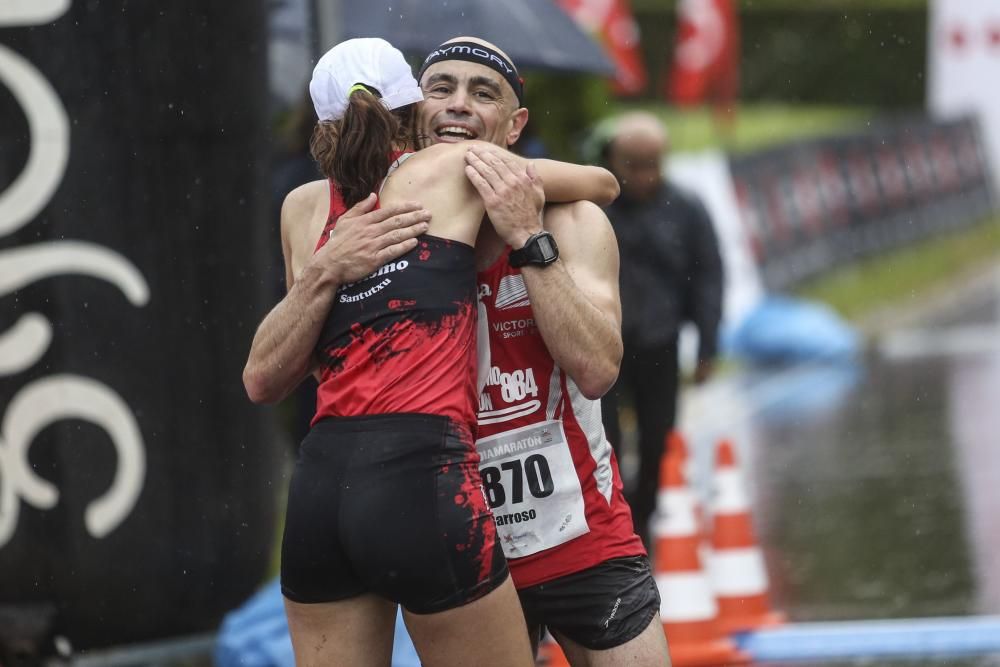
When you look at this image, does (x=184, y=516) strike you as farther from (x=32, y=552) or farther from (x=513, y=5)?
(x=513, y=5)

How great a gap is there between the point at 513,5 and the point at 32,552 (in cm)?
316

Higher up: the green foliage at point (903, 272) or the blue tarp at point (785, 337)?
the green foliage at point (903, 272)

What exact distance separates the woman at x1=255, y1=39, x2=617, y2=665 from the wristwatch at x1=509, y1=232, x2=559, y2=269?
0.10m

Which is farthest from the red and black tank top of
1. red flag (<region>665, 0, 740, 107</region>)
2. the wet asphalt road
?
red flag (<region>665, 0, 740, 107</region>)

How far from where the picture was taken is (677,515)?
261 inches

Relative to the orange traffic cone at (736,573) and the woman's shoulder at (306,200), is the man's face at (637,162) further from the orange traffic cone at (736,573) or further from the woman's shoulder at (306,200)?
the woman's shoulder at (306,200)

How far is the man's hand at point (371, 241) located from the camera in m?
3.44

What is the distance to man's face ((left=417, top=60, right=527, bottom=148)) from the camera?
3.81 m

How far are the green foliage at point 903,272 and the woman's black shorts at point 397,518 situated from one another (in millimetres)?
15943

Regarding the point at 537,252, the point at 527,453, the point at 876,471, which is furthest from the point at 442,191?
the point at 876,471

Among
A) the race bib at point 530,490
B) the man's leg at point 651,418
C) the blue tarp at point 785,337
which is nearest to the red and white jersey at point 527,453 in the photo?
the race bib at point 530,490

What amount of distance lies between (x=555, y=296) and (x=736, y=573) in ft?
11.5

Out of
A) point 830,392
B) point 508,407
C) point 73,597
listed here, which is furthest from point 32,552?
point 830,392

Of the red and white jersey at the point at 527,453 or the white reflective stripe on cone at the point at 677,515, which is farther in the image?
the white reflective stripe on cone at the point at 677,515
